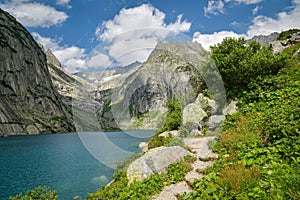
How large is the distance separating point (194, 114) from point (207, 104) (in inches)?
68.5

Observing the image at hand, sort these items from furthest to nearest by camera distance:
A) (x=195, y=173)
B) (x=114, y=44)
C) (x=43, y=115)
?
(x=43, y=115), (x=114, y=44), (x=195, y=173)

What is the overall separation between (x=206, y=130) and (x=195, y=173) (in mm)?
10050

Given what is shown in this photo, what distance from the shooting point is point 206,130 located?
2105cm

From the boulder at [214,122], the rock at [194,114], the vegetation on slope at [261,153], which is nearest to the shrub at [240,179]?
the vegetation on slope at [261,153]

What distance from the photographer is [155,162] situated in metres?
12.9

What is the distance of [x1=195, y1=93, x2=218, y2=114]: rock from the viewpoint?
74.9ft

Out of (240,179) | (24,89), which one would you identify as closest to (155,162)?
(240,179)

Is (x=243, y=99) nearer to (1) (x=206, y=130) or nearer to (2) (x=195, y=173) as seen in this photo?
(1) (x=206, y=130)

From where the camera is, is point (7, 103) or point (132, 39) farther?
point (7, 103)

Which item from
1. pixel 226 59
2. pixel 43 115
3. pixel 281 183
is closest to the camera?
pixel 281 183

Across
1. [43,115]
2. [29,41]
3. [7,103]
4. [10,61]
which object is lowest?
[43,115]

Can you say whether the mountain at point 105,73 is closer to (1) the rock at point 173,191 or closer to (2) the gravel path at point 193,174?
(2) the gravel path at point 193,174

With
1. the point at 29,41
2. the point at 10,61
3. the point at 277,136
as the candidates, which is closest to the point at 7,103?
the point at 10,61

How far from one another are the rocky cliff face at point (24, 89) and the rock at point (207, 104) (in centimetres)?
12795
